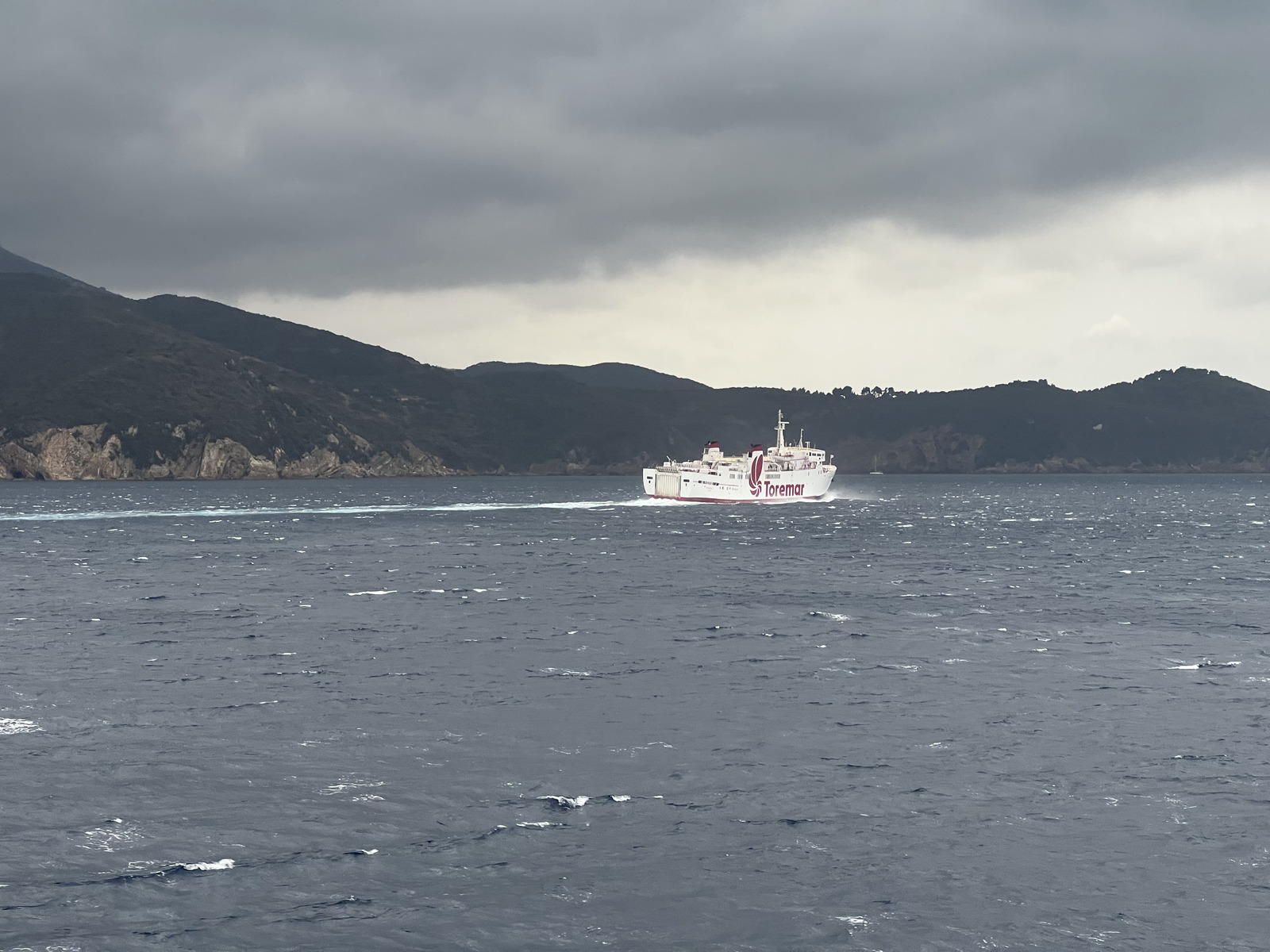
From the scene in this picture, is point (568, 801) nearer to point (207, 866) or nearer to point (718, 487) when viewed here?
point (207, 866)

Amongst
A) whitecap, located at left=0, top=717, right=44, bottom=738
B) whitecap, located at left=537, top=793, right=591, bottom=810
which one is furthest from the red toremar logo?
whitecap, located at left=537, top=793, right=591, bottom=810

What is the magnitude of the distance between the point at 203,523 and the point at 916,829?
122 meters

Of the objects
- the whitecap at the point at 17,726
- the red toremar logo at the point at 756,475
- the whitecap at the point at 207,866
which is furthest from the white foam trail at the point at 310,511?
the whitecap at the point at 207,866

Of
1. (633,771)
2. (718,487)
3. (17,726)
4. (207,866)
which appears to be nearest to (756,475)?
(718,487)

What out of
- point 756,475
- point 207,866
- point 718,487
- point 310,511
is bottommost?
point 207,866

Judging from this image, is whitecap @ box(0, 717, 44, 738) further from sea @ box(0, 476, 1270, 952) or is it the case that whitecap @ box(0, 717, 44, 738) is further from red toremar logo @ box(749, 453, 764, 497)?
red toremar logo @ box(749, 453, 764, 497)

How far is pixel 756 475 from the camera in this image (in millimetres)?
194750

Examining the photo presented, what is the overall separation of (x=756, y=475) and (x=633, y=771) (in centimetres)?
17085

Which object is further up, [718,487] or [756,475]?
[756,475]

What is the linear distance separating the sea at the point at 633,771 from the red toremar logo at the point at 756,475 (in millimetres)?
132614

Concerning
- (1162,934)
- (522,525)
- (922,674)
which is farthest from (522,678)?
(522,525)

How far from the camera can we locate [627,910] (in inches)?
690

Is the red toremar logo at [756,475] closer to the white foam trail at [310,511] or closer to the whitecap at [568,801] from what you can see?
the white foam trail at [310,511]

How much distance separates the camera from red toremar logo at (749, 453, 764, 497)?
634 ft
